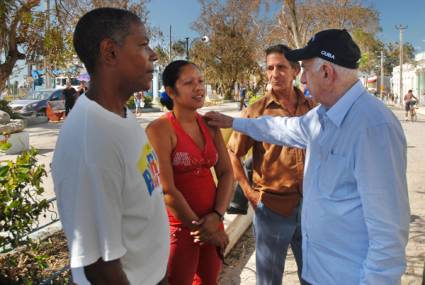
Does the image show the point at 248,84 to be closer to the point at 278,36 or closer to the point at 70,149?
the point at 278,36

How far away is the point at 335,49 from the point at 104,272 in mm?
1253

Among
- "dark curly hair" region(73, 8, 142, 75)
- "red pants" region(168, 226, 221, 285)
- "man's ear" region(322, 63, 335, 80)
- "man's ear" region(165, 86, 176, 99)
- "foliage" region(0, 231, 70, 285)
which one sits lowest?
"foliage" region(0, 231, 70, 285)

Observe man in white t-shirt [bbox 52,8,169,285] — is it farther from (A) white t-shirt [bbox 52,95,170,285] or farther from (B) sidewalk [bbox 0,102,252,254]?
(B) sidewalk [bbox 0,102,252,254]

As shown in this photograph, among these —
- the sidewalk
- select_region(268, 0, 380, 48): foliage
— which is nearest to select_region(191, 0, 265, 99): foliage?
select_region(268, 0, 380, 48): foliage

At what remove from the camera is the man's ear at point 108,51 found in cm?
153

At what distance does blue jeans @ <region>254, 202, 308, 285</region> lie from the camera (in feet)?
9.17

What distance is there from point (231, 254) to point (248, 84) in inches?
1674

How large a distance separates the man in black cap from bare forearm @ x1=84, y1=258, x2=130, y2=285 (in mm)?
887

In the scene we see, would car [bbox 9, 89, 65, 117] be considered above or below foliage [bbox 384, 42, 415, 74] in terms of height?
below

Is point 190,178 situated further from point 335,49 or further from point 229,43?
point 229,43

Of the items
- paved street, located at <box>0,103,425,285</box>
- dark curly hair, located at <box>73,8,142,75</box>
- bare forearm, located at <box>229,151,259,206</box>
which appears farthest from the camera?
paved street, located at <box>0,103,425,285</box>

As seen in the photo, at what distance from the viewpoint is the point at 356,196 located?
173cm

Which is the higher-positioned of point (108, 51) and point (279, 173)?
point (108, 51)

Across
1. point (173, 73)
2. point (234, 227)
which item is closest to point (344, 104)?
point (173, 73)
